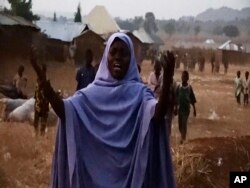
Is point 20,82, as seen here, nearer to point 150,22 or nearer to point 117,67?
point 150,22

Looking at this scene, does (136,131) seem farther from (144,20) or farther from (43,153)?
(144,20)

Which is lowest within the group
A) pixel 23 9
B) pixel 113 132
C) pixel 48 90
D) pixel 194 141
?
pixel 194 141

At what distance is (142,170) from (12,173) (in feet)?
8.62

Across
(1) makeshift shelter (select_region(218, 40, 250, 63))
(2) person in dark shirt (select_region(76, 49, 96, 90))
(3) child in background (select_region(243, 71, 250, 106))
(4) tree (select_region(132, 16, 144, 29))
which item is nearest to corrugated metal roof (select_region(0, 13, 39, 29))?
(4) tree (select_region(132, 16, 144, 29))

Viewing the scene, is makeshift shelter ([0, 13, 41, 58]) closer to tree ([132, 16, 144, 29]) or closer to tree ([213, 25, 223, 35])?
tree ([132, 16, 144, 29])

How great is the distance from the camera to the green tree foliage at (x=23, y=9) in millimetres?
4785

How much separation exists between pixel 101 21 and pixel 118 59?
3017 millimetres

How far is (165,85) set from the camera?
1.61 m

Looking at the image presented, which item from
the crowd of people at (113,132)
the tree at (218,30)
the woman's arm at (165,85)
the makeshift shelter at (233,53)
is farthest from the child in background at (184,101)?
the woman's arm at (165,85)

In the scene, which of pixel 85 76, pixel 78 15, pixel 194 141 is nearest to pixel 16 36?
pixel 78 15

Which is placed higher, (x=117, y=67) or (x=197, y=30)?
(x=197, y=30)

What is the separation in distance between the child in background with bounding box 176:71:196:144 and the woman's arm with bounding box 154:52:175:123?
3.17 metres

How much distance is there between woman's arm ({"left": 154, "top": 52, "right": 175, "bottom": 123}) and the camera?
158 centimetres

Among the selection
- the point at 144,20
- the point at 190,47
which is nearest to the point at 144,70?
the point at 144,20
